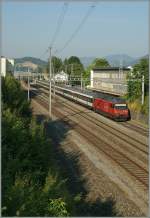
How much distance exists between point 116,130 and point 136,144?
7654mm

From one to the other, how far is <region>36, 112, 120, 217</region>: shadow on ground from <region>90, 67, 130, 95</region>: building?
117 ft

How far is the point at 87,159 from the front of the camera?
29.5m

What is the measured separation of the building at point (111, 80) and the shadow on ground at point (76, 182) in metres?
35.8

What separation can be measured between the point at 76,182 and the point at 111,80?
62361 mm

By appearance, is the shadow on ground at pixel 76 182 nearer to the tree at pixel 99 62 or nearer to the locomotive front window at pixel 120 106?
the locomotive front window at pixel 120 106

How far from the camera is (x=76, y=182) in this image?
24.0 meters

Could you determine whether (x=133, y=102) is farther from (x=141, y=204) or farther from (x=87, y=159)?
(x=141, y=204)

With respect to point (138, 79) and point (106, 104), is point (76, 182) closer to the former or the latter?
point (106, 104)

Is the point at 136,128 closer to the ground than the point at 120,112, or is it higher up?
closer to the ground

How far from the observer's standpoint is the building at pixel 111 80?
251 feet

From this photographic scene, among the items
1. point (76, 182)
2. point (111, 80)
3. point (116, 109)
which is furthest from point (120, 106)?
point (111, 80)

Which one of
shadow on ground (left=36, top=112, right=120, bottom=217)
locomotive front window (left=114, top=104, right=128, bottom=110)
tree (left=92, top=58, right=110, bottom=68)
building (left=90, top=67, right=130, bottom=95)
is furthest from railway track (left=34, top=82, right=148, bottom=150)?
tree (left=92, top=58, right=110, bottom=68)

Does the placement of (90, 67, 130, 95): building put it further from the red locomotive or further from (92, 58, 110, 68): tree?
(92, 58, 110, 68): tree

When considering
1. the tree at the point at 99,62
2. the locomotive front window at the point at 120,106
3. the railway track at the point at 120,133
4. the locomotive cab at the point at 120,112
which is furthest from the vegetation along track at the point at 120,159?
the tree at the point at 99,62
